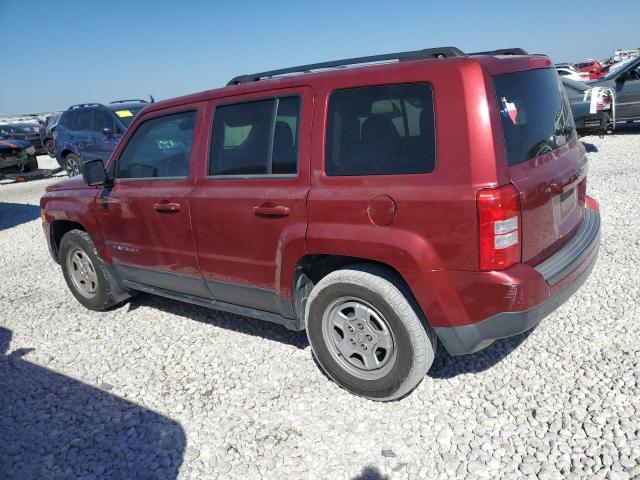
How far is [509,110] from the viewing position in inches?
96.7

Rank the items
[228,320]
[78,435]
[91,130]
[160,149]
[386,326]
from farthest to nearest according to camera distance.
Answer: [91,130] → [228,320] → [160,149] → [78,435] → [386,326]

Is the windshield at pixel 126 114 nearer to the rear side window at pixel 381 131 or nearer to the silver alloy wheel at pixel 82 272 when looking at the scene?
the silver alloy wheel at pixel 82 272

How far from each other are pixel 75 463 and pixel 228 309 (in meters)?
1.30

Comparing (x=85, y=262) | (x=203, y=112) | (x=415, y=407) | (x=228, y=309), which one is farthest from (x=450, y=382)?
(x=85, y=262)

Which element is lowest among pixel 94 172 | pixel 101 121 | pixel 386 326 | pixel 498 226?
pixel 386 326

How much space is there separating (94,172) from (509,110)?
10.2ft

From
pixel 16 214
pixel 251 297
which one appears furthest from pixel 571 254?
pixel 16 214

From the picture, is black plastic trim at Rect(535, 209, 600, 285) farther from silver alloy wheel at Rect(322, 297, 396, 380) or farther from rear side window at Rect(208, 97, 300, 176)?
rear side window at Rect(208, 97, 300, 176)

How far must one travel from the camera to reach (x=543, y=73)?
9.48 ft

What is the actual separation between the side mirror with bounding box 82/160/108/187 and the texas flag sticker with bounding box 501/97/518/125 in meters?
3.05

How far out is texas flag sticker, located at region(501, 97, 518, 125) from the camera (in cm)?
242

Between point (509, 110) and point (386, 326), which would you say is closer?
point (509, 110)

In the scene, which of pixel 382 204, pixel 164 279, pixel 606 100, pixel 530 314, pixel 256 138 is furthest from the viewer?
pixel 606 100

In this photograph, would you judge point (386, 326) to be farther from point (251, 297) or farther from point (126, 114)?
point (126, 114)
